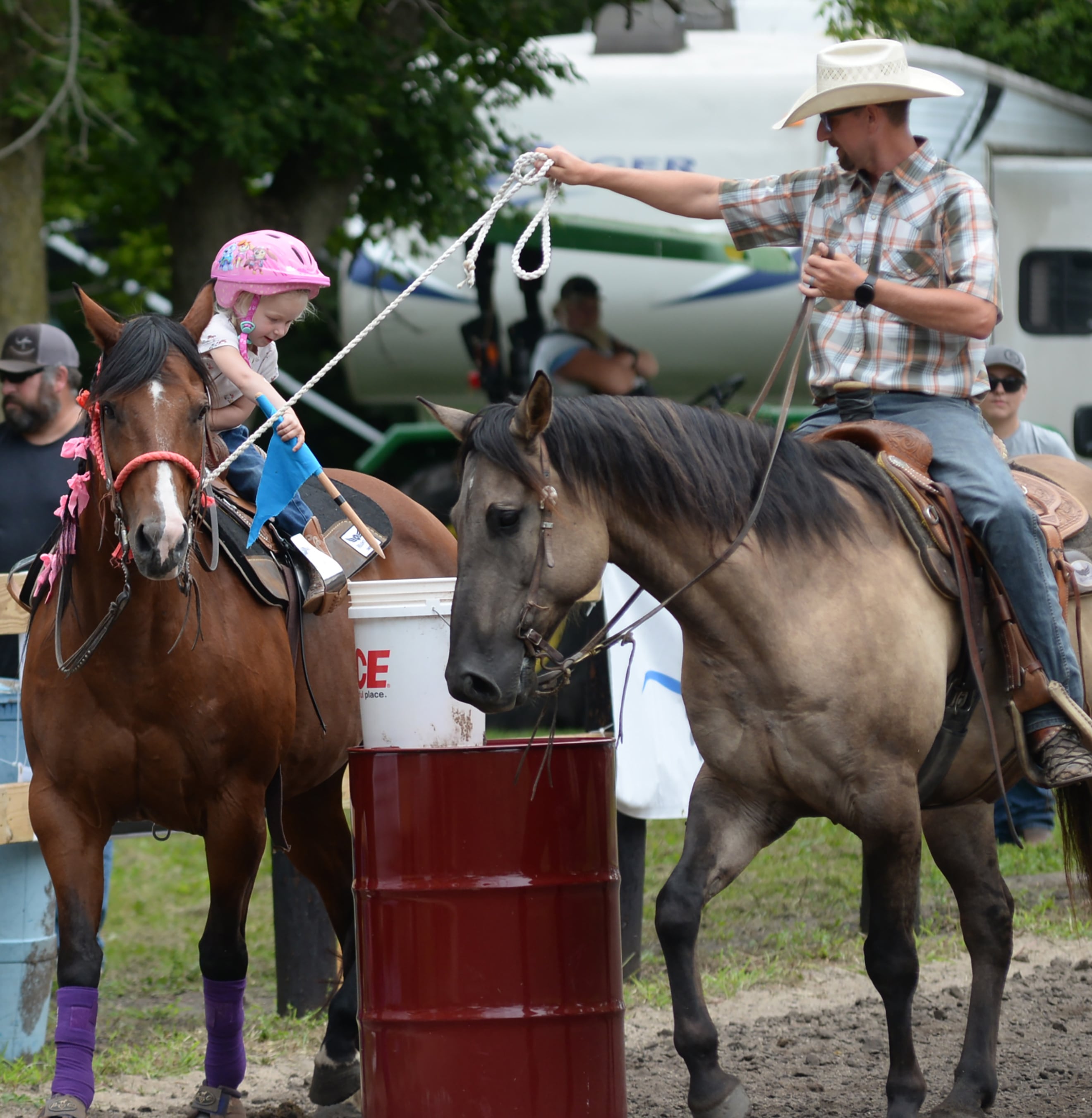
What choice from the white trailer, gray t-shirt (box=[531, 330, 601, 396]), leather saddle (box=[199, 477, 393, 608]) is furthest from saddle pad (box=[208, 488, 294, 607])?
gray t-shirt (box=[531, 330, 601, 396])

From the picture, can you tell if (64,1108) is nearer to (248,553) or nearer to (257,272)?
(248,553)

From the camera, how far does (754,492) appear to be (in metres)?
3.90

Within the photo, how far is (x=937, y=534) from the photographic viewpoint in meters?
4.06

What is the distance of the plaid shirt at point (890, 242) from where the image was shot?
4.04m

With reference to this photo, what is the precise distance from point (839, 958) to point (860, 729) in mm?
3037

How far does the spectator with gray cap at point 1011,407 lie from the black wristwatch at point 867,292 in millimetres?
3752

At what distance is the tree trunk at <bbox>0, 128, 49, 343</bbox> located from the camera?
29.1 feet

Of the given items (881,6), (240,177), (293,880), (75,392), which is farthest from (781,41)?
(293,880)

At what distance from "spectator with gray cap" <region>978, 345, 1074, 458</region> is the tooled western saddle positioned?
3.26 m

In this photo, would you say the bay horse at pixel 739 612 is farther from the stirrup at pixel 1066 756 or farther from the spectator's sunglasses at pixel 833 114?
the spectator's sunglasses at pixel 833 114

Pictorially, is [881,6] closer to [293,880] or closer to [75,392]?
[75,392]

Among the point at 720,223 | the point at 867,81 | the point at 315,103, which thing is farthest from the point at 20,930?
the point at 720,223

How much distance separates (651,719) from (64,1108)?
3.11 metres

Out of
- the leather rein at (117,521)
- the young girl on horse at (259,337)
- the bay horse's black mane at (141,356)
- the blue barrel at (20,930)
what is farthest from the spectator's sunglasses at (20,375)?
the bay horse's black mane at (141,356)
